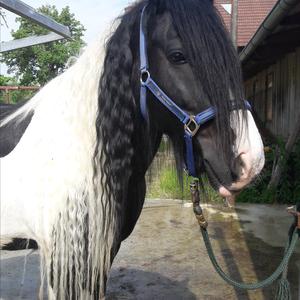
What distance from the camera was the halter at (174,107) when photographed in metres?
1.57

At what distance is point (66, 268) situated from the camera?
5.63 feet

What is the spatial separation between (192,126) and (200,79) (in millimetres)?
178

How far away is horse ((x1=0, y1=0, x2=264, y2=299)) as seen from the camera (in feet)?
5.13

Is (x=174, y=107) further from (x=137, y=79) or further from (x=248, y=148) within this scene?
(x=248, y=148)

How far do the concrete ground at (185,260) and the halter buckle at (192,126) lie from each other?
1.58m

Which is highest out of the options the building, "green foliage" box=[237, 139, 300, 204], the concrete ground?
the building

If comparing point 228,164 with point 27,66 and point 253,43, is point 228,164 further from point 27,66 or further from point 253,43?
point 27,66

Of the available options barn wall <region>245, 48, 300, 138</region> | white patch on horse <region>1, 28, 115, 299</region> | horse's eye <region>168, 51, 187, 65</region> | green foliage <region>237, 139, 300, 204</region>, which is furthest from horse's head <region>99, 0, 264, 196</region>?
green foliage <region>237, 139, 300, 204</region>

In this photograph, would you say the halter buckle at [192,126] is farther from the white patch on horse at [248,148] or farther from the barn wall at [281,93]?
the barn wall at [281,93]

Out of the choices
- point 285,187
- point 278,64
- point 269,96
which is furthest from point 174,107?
point 269,96

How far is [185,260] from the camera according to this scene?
4.38 m

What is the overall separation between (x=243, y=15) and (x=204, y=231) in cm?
1526

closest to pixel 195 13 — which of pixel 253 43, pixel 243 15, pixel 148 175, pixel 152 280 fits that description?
pixel 148 175

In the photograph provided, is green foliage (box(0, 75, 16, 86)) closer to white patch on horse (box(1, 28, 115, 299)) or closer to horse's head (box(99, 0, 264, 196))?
white patch on horse (box(1, 28, 115, 299))
